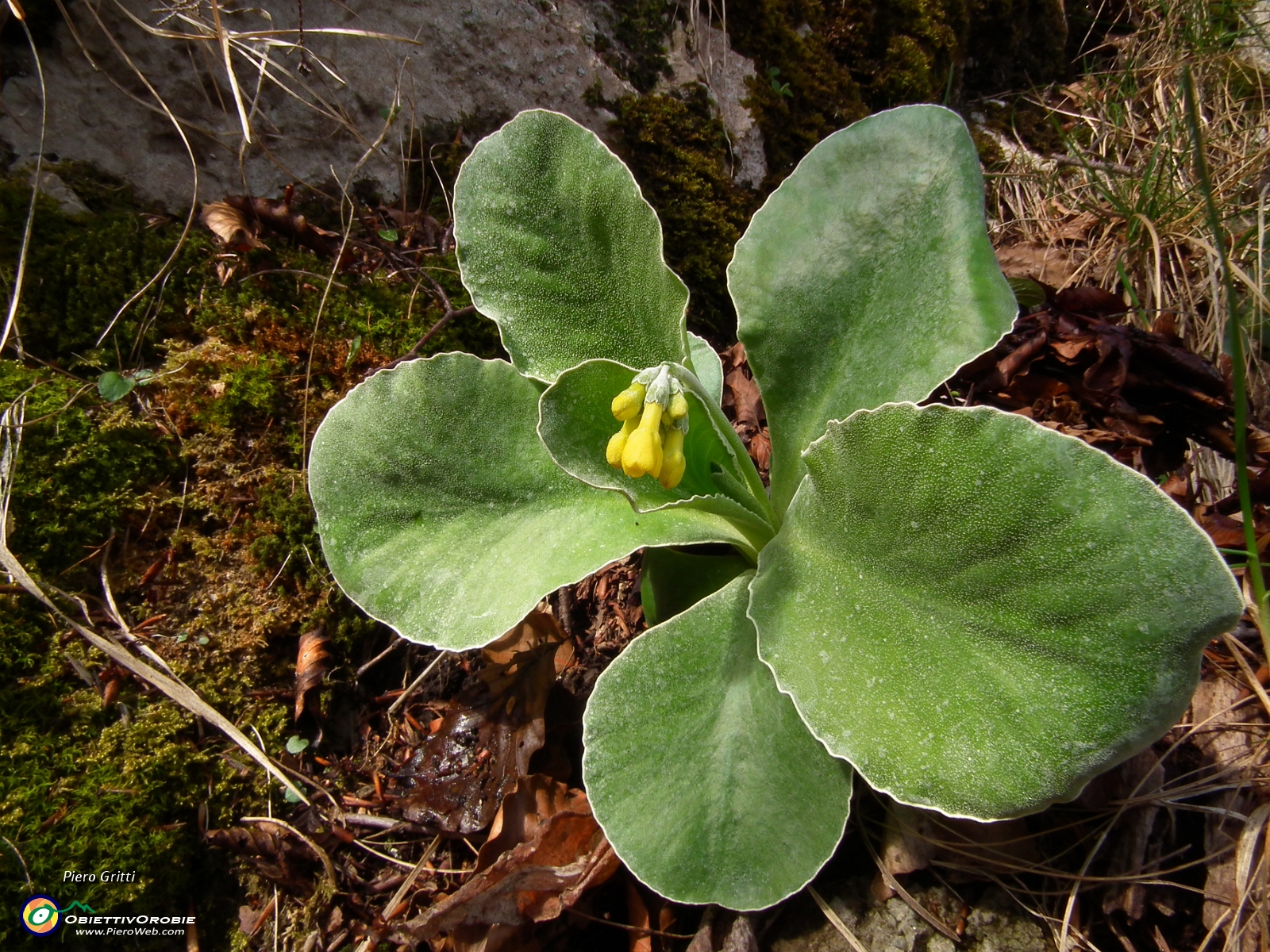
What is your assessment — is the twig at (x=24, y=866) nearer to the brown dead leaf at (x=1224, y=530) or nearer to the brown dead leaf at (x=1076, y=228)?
the brown dead leaf at (x=1224, y=530)

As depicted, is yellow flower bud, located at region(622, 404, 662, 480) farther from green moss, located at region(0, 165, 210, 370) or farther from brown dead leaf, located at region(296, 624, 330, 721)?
green moss, located at region(0, 165, 210, 370)

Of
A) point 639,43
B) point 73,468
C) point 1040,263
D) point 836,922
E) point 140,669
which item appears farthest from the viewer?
point 1040,263

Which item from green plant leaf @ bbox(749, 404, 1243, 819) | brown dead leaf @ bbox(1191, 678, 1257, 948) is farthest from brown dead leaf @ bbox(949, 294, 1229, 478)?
green plant leaf @ bbox(749, 404, 1243, 819)

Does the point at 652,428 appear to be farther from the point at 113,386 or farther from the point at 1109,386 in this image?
the point at 113,386

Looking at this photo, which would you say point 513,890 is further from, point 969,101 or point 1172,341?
point 969,101

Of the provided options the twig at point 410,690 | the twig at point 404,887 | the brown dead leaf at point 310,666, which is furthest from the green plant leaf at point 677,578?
the brown dead leaf at point 310,666

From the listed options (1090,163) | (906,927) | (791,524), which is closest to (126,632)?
(791,524)

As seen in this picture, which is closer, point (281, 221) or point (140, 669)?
point (140, 669)
